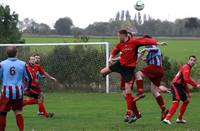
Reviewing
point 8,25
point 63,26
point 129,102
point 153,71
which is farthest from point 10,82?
point 63,26

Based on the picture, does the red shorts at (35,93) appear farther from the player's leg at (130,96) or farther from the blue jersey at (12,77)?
the blue jersey at (12,77)

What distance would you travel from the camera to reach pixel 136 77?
1669 centimetres

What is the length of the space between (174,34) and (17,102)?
44908 mm

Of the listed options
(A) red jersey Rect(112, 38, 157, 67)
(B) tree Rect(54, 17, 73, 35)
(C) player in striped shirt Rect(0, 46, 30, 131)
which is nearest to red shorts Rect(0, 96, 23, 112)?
(C) player in striped shirt Rect(0, 46, 30, 131)

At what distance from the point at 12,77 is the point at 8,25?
70.3 feet

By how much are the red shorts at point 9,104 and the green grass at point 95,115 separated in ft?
5.11

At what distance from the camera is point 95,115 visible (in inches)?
761

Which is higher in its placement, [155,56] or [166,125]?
[155,56]

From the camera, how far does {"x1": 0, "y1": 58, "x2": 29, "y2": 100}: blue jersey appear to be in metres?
13.8

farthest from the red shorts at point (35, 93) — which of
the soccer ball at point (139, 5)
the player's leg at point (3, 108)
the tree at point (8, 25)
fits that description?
the tree at point (8, 25)

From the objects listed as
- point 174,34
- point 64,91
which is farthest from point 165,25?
point 64,91

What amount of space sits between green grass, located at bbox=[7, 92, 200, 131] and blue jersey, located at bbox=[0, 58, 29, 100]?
188 cm

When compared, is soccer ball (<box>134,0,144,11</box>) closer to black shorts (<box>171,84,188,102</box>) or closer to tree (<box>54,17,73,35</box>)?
black shorts (<box>171,84,188,102</box>)

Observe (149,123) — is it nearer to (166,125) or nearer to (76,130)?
(166,125)
